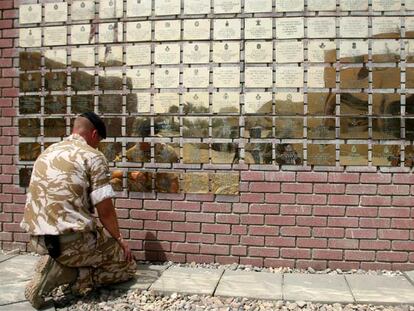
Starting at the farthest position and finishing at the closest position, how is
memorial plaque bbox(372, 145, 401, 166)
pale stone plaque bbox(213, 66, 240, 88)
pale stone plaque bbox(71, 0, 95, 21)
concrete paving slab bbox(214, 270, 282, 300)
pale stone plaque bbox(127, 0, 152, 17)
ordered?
pale stone plaque bbox(71, 0, 95, 21) → pale stone plaque bbox(127, 0, 152, 17) → pale stone plaque bbox(213, 66, 240, 88) → memorial plaque bbox(372, 145, 401, 166) → concrete paving slab bbox(214, 270, 282, 300)

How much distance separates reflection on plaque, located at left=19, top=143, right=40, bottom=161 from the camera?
5117mm

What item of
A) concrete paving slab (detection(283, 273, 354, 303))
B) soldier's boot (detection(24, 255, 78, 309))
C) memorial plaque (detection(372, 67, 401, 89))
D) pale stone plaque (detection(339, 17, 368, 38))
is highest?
pale stone plaque (detection(339, 17, 368, 38))

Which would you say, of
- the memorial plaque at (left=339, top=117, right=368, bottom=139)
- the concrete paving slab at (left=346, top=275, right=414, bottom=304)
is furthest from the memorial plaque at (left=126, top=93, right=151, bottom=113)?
the concrete paving slab at (left=346, top=275, right=414, bottom=304)

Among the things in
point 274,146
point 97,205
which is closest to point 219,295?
point 97,205

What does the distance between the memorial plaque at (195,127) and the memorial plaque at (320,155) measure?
41.7 inches

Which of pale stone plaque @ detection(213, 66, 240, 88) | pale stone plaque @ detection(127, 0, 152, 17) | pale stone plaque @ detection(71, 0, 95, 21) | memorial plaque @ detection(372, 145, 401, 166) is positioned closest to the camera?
memorial plaque @ detection(372, 145, 401, 166)

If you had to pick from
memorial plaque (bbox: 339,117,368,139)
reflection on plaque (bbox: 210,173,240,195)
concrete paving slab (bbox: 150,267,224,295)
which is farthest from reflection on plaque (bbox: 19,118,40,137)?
memorial plaque (bbox: 339,117,368,139)

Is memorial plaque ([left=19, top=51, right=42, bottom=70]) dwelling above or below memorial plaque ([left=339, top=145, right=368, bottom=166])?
above

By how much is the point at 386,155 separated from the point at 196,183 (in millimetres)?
1901

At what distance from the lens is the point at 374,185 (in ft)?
14.9

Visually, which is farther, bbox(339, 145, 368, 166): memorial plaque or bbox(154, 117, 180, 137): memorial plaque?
bbox(154, 117, 180, 137): memorial plaque

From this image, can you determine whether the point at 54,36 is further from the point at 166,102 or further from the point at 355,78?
the point at 355,78

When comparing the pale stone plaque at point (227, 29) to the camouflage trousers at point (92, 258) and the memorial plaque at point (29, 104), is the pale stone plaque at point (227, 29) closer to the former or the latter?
the memorial plaque at point (29, 104)

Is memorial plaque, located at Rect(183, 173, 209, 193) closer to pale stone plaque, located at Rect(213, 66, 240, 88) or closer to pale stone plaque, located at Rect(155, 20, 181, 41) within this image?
pale stone plaque, located at Rect(213, 66, 240, 88)
